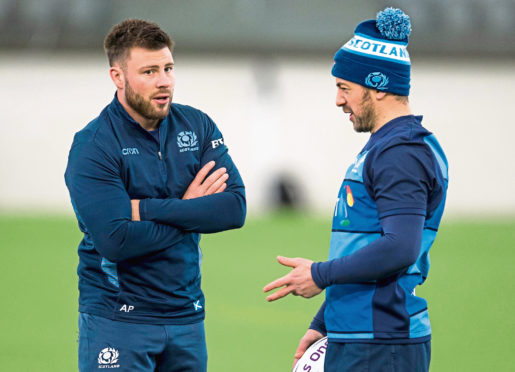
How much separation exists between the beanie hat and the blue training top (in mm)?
175

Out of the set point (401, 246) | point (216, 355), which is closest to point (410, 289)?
point (401, 246)

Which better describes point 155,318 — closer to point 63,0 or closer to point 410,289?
point 410,289

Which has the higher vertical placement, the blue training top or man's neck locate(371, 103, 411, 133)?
man's neck locate(371, 103, 411, 133)

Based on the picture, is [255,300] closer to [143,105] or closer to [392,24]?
[143,105]

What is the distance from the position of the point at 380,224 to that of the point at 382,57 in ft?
2.35

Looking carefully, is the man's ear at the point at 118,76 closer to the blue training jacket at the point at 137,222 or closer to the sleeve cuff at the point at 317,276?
the blue training jacket at the point at 137,222

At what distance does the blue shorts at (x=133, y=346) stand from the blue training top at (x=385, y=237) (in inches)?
33.5

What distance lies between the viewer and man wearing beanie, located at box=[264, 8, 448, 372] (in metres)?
3.43

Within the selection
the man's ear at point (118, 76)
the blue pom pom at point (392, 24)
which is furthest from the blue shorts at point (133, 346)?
the blue pom pom at point (392, 24)

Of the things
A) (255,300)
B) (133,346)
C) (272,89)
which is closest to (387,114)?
(133,346)

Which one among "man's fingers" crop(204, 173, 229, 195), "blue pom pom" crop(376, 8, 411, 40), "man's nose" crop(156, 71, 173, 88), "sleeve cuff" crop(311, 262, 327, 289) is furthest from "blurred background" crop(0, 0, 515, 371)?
"sleeve cuff" crop(311, 262, 327, 289)

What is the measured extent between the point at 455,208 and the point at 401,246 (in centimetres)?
2278

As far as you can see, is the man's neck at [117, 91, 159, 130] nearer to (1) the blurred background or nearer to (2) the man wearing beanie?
(2) the man wearing beanie

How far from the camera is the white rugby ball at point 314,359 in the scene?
394 cm
